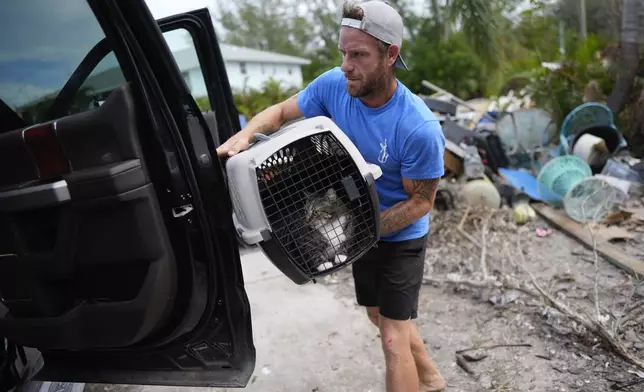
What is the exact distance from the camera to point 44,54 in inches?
67.1

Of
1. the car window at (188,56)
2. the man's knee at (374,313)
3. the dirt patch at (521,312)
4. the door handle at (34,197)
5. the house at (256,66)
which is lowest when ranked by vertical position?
the house at (256,66)

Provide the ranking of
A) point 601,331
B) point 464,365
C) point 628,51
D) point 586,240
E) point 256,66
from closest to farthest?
point 601,331
point 464,365
point 586,240
point 628,51
point 256,66

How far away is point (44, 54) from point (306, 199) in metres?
1.03

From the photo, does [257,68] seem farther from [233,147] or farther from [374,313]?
[233,147]

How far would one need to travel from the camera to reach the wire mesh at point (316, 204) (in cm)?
174

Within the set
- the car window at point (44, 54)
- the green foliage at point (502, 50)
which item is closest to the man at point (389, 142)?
the car window at point (44, 54)

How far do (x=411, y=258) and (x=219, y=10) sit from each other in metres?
48.2

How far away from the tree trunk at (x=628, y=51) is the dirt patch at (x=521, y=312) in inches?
125

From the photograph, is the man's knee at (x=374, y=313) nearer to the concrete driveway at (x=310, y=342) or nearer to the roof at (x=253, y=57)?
the concrete driveway at (x=310, y=342)

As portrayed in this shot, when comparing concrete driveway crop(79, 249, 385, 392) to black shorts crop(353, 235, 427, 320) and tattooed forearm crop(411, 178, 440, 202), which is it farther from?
tattooed forearm crop(411, 178, 440, 202)

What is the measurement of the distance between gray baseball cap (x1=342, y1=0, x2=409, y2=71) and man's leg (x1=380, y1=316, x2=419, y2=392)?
49.2 inches

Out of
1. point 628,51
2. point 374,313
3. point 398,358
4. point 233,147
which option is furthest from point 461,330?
point 628,51

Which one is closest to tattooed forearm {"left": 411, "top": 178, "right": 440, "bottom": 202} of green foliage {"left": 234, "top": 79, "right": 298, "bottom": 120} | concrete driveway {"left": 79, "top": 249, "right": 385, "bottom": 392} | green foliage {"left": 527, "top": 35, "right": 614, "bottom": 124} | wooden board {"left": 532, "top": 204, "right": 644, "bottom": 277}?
concrete driveway {"left": 79, "top": 249, "right": 385, "bottom": 392}

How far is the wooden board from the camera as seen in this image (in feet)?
12.5
